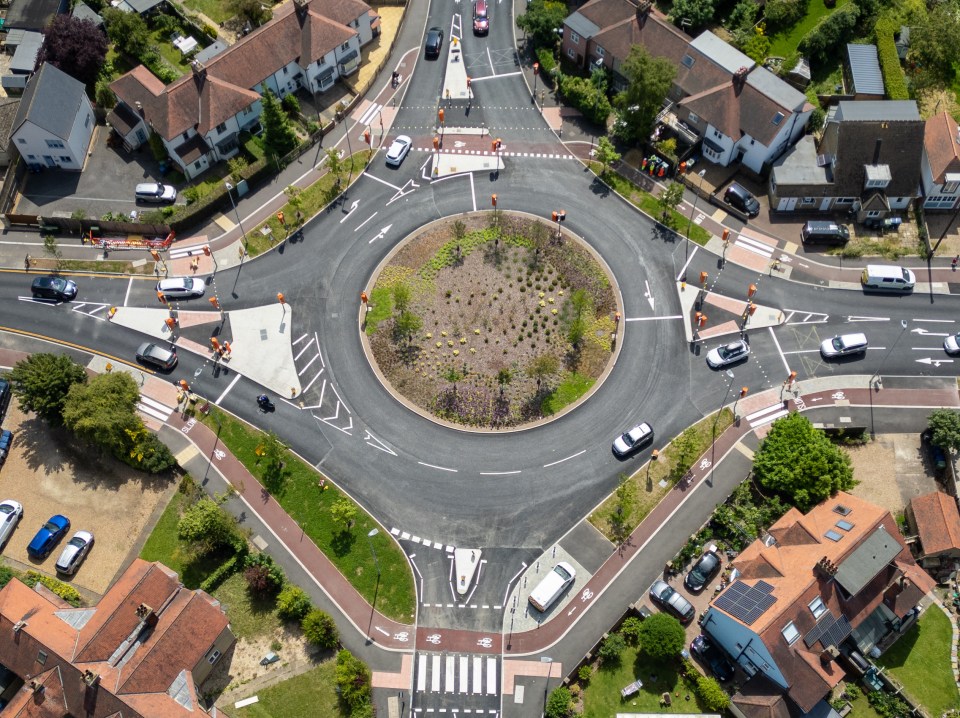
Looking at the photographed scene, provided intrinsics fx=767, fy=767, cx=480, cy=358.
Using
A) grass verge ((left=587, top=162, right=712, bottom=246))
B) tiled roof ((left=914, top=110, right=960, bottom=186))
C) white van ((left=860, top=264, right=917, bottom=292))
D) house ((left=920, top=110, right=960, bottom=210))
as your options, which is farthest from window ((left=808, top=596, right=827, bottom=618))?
tiled roof ((left=914, top=110, right=960, bottom=186))

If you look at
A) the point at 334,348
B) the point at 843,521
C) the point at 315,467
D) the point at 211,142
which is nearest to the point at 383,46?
the point at 211,142

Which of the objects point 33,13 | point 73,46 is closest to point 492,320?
point 73,46

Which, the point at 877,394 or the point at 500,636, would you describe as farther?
the point at 877,394

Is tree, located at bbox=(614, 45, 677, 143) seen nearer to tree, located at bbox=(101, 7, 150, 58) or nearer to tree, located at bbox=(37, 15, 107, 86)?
tree, located at bbox=(101, 7, 150, 58)

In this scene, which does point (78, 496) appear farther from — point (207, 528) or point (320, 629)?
point (320, 629)

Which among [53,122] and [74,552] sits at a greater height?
[53,122]

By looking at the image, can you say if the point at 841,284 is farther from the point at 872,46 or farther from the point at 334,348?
the point at 334,348

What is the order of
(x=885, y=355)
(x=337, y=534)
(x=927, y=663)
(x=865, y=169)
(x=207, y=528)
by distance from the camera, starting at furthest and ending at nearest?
(x=865, y=169) < (x=885, y=355) < (x=337, y=534) < (x=207, y=528) < (x=927, y=663)
